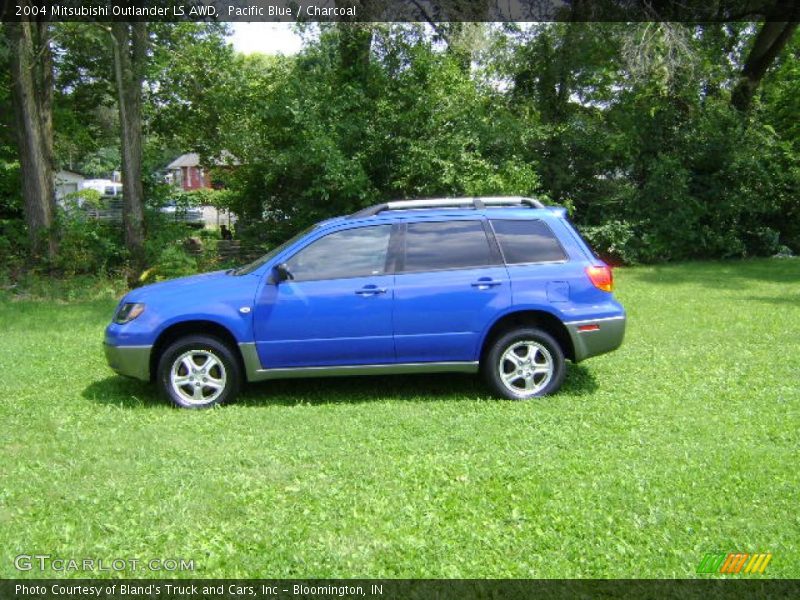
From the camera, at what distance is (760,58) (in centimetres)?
1897

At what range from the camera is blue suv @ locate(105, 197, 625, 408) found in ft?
20.2

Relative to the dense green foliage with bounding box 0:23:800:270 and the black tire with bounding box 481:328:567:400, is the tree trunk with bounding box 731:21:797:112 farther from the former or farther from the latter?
the black tire with bounding box 481:328:567:400

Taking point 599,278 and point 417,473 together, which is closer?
point 417,473

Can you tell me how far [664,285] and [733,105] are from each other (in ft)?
24.6

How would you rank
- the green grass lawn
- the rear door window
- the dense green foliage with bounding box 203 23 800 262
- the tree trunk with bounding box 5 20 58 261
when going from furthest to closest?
the dense green foliage with bounding box 203 23 800 262 < the tree trunk with bounding box 5 20 58 261 < the rear door window < the green grass lawn

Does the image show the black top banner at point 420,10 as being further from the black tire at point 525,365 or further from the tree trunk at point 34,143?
the black tire at point 525,365

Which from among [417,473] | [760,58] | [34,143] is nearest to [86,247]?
[34,143]

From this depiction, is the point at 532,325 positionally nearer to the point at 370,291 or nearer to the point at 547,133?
the point at 370,291

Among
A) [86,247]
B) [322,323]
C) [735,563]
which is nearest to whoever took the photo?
[735,563]

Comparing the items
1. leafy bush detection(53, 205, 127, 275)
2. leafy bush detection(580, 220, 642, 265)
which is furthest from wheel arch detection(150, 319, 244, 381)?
leafy bush detection(580, 220, 642, 265)

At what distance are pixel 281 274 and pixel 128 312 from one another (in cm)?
140

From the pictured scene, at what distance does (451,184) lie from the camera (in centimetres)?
1438

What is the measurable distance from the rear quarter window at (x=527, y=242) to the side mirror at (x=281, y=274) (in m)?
1.90

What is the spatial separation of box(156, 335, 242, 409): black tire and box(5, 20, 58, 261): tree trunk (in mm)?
9349
